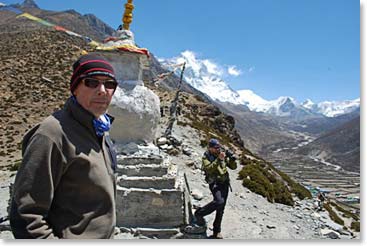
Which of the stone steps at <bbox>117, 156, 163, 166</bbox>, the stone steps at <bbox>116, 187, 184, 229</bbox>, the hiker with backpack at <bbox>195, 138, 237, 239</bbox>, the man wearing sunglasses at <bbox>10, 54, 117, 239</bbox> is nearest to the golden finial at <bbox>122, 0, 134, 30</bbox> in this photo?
the stone steps at <bbox>117, 156, 163, 166</bbox>

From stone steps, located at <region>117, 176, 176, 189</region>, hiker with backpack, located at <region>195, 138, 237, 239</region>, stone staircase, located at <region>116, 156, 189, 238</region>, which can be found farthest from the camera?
stone steps, located at <region>117, 176, 176, 189</region>

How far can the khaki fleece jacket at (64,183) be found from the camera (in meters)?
1.85

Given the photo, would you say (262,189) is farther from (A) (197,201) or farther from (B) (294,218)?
A: (A) (197,201)

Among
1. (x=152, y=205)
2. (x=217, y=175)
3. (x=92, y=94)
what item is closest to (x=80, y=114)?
(x=92, y=94)

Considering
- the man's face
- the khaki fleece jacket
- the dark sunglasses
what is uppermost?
the dark sunglasses

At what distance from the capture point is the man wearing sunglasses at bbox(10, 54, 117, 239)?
1.85 m

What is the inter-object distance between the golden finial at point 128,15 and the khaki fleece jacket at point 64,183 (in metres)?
5.77

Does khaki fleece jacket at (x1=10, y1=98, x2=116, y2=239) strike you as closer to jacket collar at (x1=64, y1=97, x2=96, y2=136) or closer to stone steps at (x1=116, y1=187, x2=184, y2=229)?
jacket collar at (x1=64, y1=97, x2=96, y2=136)

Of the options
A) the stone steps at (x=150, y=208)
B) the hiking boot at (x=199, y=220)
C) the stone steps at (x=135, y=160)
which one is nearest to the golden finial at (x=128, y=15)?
the stone steps at (x=135, y=160)

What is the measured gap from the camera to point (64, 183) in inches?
77.0

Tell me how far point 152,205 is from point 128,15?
3.96 meters

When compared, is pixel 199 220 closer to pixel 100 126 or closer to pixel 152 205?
pixel 152 205

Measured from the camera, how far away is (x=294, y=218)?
10.7 m

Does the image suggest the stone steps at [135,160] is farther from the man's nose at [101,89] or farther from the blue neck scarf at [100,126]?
the man's nose at [101,89]
